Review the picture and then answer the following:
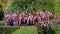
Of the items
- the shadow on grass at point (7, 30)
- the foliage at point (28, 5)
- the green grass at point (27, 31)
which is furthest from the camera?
the foliage at point (28, 5)

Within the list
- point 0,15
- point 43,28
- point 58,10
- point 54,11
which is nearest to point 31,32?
point 43,28

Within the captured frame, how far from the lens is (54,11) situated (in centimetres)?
1224

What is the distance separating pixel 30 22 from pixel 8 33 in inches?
55.8

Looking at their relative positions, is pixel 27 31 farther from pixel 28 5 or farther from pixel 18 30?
pixel 28 5

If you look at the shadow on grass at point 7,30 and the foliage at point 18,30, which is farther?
the shadow on grass at point 7,30

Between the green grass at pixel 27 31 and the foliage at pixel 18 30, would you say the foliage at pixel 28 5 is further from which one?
the green grass at pixel 27 31

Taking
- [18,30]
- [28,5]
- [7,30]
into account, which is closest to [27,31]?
[18,30]

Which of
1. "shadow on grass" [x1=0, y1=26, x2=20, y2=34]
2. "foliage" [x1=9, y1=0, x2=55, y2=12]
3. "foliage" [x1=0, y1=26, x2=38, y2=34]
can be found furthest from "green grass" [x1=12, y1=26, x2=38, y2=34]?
"foliage" [x1=9, y1=0, x2=55, y2=12]

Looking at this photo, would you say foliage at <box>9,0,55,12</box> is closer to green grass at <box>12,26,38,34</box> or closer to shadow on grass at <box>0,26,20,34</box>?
shadow on grass at <box>0,26,20,34</box>

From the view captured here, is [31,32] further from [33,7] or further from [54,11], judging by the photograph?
[54,11]

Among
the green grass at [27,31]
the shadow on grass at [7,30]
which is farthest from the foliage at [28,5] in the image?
the green grass at [27,31]

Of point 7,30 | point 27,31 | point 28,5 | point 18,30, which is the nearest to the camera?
point 27,31

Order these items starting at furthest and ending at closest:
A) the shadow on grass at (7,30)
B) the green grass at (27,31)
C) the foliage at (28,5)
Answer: the foliage at (28,5) < the shadow on grass at (7,30) < the green grass at (27,31)

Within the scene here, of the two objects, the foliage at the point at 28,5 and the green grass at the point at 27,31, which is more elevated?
the foliage at the point at 28,5
